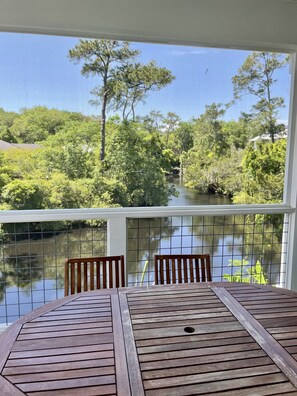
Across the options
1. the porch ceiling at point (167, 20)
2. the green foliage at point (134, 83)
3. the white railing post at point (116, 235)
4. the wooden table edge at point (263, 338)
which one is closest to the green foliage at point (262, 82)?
the porch ceiling at point (167, 20)

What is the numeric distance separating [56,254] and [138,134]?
124cm

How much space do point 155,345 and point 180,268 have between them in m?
0.85

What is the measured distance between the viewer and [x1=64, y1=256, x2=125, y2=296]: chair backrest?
6.21 feet

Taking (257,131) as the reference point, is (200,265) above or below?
below

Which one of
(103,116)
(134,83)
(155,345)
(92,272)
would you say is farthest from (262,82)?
(155,345)

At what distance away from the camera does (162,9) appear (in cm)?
248

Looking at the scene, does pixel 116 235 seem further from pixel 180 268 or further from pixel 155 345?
pixel 155 345

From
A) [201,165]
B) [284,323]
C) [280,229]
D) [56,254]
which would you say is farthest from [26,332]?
[280,229]

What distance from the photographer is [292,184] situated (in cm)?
295

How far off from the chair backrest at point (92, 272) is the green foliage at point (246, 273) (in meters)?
1.37

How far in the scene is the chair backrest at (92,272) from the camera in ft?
6.21

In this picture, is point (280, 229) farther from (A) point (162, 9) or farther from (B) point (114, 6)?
(B) point (114, 6)

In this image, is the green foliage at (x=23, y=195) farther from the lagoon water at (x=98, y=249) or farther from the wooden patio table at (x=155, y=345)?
the wooden patio table at (x=155, y=345)

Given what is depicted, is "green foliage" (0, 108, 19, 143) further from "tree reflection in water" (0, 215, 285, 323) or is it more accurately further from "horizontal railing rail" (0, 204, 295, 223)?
"tree reflection in water" (0, 215, 285, 323)
